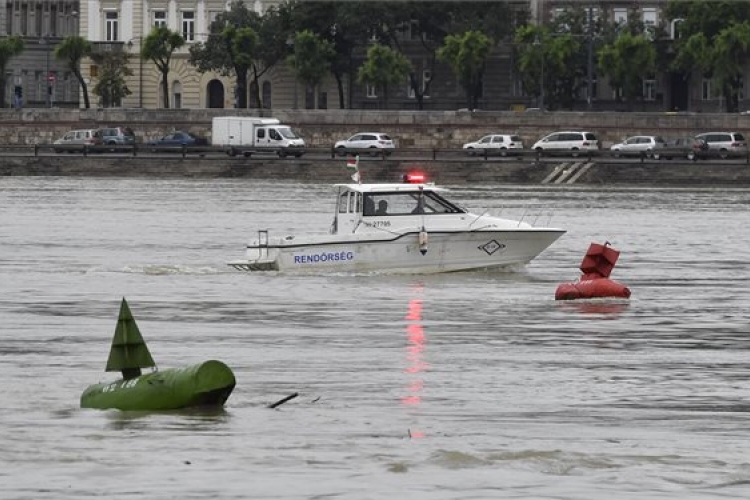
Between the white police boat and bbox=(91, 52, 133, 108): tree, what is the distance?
80.9m

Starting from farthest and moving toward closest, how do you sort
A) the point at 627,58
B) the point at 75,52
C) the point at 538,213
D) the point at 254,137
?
the point at 75,52 < the point at 627,58 < the point at 254,137 < the point at 538,213

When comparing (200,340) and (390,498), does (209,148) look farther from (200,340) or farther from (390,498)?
(390,498)

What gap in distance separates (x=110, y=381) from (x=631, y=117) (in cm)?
8546

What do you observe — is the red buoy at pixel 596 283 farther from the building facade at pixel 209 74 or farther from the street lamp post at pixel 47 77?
the street lamp post at pixel 47 77

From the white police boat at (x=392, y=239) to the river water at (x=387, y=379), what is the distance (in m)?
0.33

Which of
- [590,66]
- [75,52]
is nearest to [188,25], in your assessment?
[75,52]

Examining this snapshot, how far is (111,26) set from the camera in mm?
129500

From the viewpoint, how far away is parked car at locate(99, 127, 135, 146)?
110500 millimetres

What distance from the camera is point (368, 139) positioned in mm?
108500

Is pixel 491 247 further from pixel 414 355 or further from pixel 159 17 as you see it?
pixel 159 17

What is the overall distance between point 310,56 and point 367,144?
13.9 metres

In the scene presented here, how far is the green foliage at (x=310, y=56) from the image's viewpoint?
391 feet

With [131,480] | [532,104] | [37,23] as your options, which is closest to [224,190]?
[532,104]

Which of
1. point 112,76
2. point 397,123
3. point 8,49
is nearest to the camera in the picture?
point 397,123
